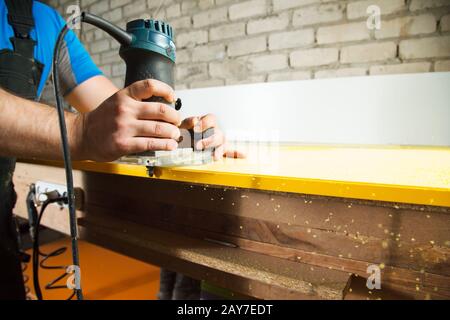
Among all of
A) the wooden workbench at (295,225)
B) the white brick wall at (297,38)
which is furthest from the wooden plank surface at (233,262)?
the white brick wall at (297,38)

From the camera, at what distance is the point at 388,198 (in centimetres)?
39

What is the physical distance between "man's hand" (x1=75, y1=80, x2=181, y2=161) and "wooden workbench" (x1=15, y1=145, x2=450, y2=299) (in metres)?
0.12

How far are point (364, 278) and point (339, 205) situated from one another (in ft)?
0.45

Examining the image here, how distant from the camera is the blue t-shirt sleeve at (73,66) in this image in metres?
1.05

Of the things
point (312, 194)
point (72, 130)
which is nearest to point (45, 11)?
point (72, 130)

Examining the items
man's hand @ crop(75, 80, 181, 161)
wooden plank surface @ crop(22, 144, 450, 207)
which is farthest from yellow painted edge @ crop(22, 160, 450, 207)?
man's hand @ crop(75, 80, 181, 161)

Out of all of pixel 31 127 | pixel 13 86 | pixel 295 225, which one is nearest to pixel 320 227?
pixel 295 225

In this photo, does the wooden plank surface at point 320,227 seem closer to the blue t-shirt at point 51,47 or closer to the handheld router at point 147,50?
the handheld router at point 147,50

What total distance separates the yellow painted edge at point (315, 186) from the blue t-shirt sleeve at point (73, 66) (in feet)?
2.10

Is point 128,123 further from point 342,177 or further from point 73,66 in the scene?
point 73,66

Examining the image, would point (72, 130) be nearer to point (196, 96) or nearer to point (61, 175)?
point (61, 175)

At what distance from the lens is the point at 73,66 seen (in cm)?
105

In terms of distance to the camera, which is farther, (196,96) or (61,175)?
(196,96)

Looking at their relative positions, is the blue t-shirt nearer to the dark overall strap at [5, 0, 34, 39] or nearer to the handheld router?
the dark overall strap at [5, 0, 34, 39]
